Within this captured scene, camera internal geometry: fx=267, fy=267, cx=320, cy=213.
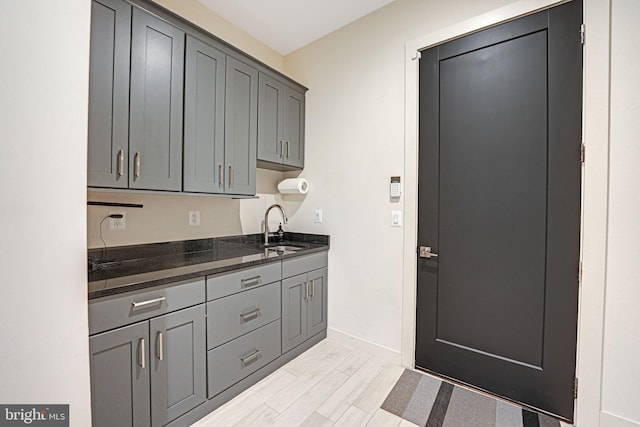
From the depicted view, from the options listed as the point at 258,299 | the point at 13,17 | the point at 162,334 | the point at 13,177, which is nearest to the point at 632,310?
the point at 258,299

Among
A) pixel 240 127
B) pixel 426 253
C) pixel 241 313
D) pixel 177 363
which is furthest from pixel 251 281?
pixel 426 253

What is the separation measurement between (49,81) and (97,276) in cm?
90

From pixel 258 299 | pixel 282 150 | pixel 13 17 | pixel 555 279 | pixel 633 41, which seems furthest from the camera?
pixel 282 150

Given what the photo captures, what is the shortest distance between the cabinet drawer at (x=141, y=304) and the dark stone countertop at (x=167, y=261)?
4 centimetres

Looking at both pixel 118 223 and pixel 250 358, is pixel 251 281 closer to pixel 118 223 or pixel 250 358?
pixel 250 358

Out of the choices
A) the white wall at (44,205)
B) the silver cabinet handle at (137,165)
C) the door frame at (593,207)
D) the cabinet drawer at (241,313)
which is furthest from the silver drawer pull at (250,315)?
the door frame at (593,207)

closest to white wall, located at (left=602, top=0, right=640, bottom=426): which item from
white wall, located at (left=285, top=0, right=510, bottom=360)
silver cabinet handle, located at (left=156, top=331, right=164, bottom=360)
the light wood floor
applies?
white wall, located at (left=285, top=0, right=510, bottom=360)

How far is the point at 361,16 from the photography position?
231cm

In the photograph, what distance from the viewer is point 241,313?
1743mm

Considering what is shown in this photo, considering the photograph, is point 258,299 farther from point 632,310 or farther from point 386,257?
point 632,310

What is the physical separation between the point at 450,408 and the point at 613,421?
0.77 metres

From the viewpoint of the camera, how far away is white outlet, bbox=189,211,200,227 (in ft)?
7.15

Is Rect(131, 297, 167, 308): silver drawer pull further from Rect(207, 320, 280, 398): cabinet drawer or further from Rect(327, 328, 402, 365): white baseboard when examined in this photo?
Rect(327, 328, 402, 365): white baseboard

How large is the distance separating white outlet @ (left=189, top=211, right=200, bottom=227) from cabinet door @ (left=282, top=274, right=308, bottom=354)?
2.88 ft
